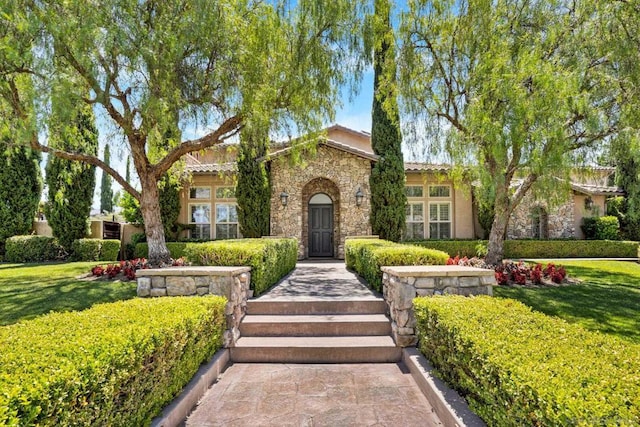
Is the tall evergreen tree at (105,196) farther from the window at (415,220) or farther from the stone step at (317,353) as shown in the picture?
the stone step at (317,353)

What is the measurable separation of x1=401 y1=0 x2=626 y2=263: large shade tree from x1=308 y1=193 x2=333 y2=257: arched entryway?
6286 millimetres

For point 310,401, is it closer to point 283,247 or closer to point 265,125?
point 283,247

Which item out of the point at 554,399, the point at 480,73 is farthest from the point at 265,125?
the point at 554,399

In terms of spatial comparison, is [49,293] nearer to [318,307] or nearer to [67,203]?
[318,307]

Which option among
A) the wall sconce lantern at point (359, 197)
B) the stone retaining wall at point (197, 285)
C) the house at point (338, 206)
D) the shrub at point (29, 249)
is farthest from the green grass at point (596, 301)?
the shrub at point (29, 249)

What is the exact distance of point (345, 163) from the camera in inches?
574

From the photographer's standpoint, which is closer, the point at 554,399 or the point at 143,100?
the point at 554,399

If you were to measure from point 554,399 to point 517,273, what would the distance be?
8153mm

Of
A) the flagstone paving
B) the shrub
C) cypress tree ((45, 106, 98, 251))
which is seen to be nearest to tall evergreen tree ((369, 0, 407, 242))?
the flagstone paving

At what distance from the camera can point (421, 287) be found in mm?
4816

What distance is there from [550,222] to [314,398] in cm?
1610

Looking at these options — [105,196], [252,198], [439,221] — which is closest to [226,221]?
[252,198]

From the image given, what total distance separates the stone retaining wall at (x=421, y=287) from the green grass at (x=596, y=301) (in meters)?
2.57

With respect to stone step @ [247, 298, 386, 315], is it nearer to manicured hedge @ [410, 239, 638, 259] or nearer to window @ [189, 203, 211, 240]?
manicured hedge @ [410, 239, 638, 259]
